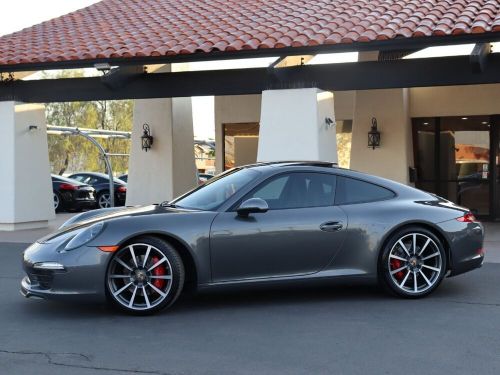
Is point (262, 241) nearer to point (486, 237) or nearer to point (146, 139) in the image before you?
point (486, 237)

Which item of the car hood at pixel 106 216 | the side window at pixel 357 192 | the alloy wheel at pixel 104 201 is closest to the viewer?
the car hood at pixel 106 216

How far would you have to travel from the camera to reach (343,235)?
6.45 m

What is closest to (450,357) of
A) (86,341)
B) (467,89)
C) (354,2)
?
(86,341)

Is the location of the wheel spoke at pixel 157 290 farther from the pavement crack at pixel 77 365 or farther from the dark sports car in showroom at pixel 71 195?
the dark sports car in showroom at pixel 71 195

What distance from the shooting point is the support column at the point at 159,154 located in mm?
17109

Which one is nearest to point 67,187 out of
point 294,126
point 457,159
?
point 294,126

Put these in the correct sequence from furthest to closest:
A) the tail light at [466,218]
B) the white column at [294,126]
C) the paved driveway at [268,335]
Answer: the white column at [294,126]
the tail light at [466,218]
the paved driveway at [268,335]

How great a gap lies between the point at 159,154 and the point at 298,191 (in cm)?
1098

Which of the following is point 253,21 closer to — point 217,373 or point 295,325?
point 295,325

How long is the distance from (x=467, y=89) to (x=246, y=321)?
10.8m

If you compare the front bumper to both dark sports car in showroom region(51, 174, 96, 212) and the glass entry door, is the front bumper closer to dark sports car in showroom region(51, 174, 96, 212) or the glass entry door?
the glass entry door

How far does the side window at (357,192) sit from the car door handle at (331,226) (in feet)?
0.80

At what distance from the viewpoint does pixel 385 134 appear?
50.0 ft

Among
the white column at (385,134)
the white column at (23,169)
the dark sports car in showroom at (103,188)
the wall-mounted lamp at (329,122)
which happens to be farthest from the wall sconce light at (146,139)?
the wall-mounted lamp at (329,122)
